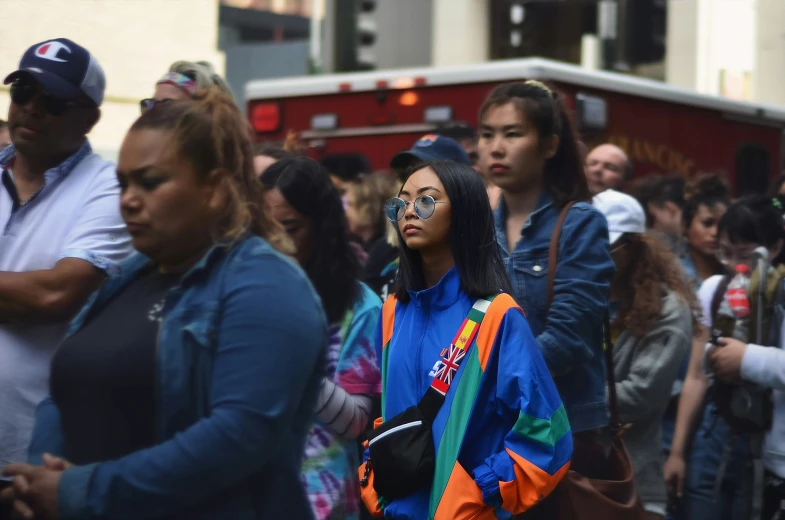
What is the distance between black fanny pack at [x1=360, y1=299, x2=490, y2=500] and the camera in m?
3.32

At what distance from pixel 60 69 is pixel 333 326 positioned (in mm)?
1136

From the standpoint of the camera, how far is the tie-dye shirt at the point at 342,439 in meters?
3.63

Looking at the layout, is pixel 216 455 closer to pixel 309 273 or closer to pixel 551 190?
pixel 309 273

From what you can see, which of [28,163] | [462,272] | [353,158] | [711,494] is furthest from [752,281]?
[353,158]

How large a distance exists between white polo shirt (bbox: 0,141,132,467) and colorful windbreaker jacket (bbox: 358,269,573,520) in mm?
904

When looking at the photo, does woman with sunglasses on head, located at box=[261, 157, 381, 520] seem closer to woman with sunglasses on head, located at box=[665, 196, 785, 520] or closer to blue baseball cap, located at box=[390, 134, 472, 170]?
blue baseball cap, located at box=[390, 134, 472, 170]

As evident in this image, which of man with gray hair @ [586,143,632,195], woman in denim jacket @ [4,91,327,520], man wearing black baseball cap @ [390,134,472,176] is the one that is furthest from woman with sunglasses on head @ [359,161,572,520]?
man with gray hair @ [586,143,632,195]

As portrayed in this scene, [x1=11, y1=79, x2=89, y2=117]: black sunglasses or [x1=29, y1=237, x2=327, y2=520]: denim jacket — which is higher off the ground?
[x1=11, y1=79, x2=89, y2=117]: black sunglasses

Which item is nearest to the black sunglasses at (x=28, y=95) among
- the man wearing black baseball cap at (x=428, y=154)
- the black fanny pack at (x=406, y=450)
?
the black fanny pack at (x=406, y=450)

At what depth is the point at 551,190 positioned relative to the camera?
4.37 metres

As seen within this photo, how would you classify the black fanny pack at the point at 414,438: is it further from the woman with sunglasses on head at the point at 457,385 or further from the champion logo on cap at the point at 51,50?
the champion logo on cap at the point at 51,50

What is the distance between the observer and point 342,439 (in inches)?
149

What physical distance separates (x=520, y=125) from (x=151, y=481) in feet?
7.46

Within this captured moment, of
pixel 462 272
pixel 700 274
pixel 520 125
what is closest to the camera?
pixel 462 272
